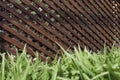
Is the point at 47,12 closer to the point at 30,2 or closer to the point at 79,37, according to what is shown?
the point at 30,2

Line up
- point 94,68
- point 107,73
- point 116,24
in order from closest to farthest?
point 107,73 < point 94,68 < point 116,24

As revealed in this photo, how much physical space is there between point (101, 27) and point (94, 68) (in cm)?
520

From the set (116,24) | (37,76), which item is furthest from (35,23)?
(116,24)

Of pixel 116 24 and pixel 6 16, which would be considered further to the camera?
pixel 116 24

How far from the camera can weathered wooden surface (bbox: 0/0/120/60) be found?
11.2 ft

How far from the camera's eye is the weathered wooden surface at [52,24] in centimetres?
342

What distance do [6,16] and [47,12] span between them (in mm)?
872

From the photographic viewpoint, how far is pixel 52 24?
4195mm

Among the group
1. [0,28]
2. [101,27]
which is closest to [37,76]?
[0,28]

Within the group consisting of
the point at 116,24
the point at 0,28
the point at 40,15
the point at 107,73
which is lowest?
the point at 107,73

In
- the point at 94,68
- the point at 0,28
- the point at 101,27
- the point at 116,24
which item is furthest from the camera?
the point at 116,24

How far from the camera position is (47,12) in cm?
412

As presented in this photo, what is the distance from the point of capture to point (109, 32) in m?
6.45

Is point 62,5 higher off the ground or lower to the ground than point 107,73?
higher
